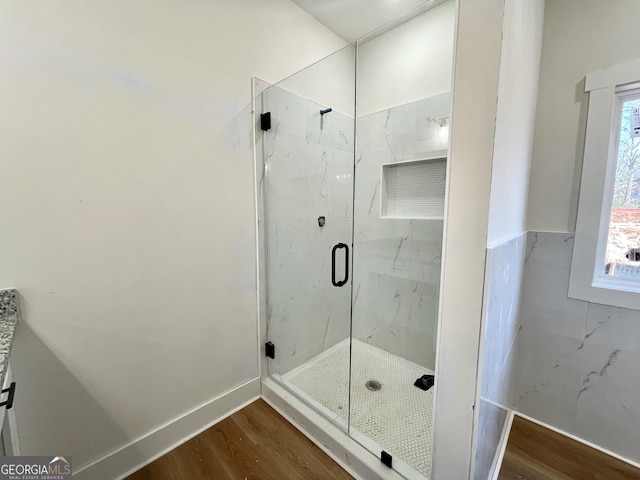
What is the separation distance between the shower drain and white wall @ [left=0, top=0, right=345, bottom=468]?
1.00 metres

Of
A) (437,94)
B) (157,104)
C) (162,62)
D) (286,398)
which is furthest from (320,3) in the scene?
(286,398)

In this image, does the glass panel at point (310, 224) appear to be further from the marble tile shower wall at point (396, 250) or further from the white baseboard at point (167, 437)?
Result: the white baseboard at point (167, 437)

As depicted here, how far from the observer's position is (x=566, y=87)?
1.53 meters

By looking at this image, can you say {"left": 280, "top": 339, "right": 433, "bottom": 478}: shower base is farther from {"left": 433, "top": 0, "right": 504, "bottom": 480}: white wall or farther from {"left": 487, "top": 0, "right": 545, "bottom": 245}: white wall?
{"left": 487, "top": 0, "right": 545, "bottom": 245}: white wall

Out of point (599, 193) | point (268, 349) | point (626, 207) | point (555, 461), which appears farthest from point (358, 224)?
point (555, 461)

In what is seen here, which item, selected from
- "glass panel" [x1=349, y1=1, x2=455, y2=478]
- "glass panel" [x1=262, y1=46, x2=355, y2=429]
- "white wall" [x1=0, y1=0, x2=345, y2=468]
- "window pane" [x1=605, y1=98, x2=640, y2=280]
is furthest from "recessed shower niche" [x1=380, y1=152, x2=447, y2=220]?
"white wall" [x1=0, y1=0, x2=345, y2=468]

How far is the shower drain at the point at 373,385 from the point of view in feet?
6.47

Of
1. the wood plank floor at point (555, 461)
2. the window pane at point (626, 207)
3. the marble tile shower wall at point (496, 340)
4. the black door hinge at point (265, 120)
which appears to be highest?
the black door hinge at point (265, 120)

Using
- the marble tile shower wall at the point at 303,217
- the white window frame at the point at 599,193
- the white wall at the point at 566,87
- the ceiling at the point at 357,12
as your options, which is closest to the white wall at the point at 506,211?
the white wall at the point at 566,87

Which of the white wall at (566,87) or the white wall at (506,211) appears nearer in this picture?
the white wall at (506,211)

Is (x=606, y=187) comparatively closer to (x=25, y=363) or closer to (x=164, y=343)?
(x=164, y=343)

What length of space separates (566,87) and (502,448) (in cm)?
213

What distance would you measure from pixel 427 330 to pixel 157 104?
2.35 meters

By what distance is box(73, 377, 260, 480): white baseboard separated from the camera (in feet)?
4.29
